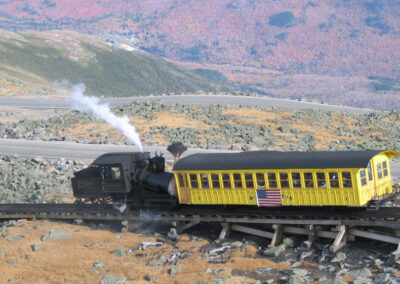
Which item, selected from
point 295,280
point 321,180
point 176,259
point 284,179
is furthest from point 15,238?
point 321,180

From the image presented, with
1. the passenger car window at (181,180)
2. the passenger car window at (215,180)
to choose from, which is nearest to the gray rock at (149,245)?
the passenger car window at (181,180)

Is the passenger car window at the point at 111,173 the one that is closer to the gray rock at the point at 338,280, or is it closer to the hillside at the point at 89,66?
the gray rock at the point at 338,280

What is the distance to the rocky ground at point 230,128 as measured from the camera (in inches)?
2020

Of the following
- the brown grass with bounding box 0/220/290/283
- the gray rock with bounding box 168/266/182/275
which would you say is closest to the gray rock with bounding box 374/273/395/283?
the brown grass with bounding box 0/220/290/283

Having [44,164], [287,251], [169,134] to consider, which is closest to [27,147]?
[44,164]

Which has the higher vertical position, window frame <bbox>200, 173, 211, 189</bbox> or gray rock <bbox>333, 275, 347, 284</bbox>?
window frame <bbox>200, 173, 211, 189</bbox>

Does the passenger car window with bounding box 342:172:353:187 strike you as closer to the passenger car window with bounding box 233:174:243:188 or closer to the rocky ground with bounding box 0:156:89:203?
the passenger car window with bounding box 233:174:243:188

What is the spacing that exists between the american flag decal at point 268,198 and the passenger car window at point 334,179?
2.40 meters

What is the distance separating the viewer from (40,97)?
254ft

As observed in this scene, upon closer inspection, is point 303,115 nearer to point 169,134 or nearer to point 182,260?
point 169,134

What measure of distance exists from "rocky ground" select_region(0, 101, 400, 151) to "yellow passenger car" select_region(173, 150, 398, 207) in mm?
22937

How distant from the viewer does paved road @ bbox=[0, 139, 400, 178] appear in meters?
48.0

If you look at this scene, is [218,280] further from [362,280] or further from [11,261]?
[11,261]

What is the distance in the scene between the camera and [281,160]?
23.9 metres
